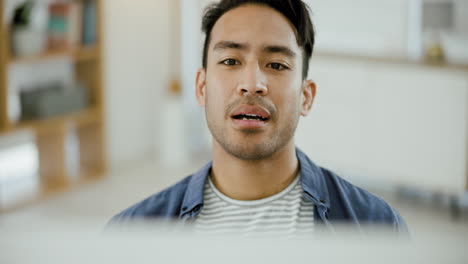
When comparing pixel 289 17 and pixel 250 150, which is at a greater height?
pixel 289 17

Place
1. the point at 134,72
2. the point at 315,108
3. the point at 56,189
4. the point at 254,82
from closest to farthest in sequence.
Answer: the point at 254,82, the point at 315,108, the point at 56,189, the point at 134,72

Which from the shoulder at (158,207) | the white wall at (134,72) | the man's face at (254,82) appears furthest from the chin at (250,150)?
the white wall at (134,72)

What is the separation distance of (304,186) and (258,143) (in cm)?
9

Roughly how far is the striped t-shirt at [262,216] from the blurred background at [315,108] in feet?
6.42

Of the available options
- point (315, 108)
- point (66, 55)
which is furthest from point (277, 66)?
point (66, 55)

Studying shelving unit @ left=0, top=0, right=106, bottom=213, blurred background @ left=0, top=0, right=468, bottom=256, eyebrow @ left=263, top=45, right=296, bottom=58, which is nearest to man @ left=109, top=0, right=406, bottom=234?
eyebrow @ left=263, top=45, right=296, bottom=58

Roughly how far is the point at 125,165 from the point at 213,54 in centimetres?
294

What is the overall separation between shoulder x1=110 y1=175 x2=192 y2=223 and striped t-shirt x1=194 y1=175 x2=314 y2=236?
0.13 feet

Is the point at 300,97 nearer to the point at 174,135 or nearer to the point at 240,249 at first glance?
the point at 240,249

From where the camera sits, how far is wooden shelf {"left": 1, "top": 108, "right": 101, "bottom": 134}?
312 centimetres

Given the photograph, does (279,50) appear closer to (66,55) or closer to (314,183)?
(314,183)

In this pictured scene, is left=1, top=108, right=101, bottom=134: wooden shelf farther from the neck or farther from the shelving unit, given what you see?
the neck

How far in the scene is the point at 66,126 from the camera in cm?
332

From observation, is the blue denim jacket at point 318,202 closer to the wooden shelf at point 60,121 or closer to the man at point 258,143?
the man at point 258,143
